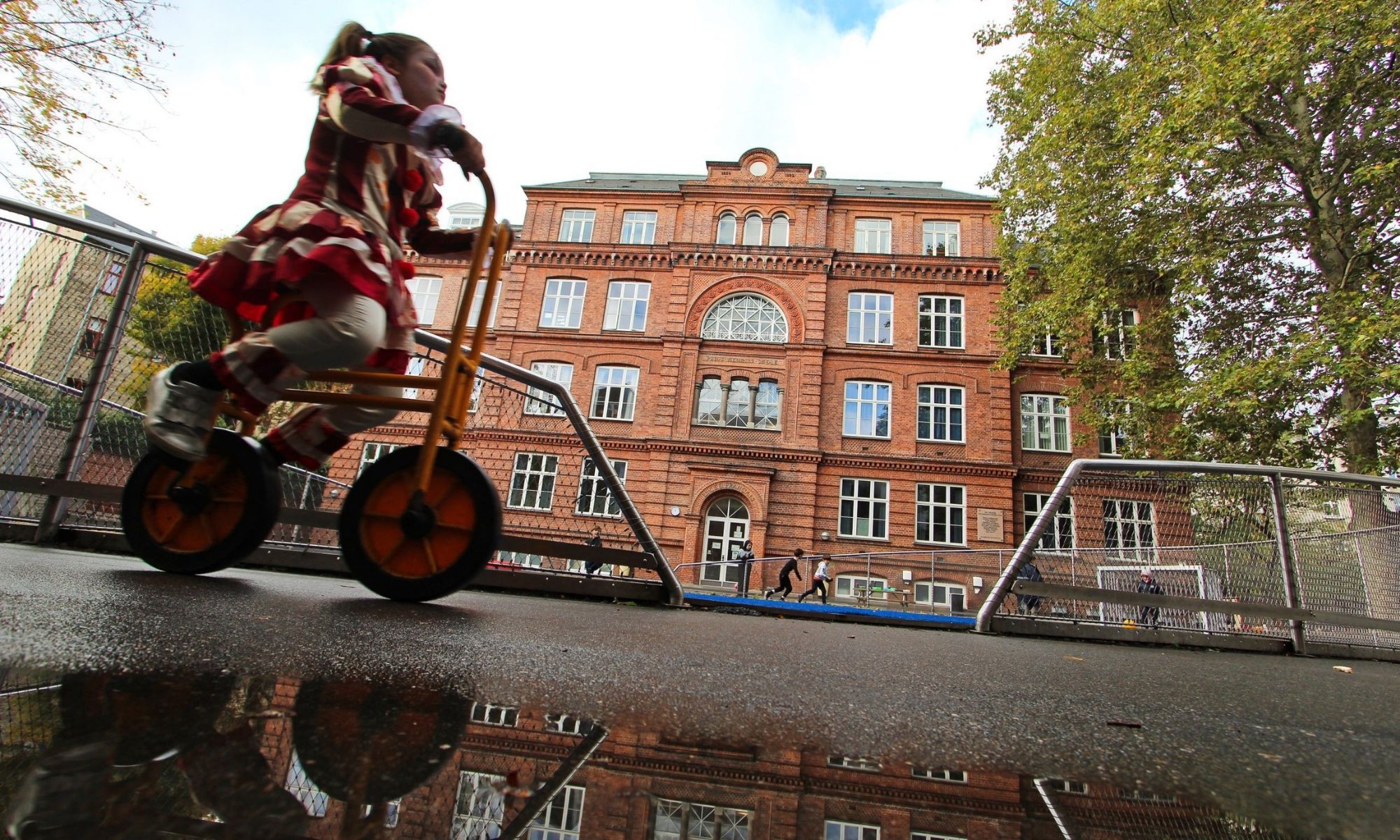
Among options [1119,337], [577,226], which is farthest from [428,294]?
[1119,337]

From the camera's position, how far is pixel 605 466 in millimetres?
4414

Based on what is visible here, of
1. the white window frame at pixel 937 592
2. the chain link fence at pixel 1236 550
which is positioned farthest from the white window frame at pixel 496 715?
the white window frame at pixel 937 592

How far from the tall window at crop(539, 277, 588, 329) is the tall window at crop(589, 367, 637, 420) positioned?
2.31 meters

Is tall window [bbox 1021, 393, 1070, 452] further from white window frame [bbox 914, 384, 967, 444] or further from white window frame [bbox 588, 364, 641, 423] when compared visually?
white window frame [bbox 588, 364, 641, 423]

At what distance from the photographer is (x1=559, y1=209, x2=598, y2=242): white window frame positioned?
25.8m

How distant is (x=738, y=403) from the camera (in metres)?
22.6

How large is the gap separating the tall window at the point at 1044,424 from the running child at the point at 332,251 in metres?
22.5

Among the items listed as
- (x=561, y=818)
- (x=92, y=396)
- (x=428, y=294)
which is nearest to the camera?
(x=561, y=818)

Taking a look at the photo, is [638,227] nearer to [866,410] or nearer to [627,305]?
[627,305]

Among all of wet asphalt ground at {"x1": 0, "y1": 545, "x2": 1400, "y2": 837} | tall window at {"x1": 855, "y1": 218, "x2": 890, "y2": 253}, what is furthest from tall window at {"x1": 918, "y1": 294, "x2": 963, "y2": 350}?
wet asphalt ground at {"x1": 0, "y1": 545, "x2": 1400, "y2": 837}

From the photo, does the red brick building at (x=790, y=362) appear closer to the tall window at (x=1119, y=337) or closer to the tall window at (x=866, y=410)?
the tall window at (x=866, y=410)

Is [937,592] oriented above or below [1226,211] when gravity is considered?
below

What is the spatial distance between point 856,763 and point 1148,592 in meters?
5.21

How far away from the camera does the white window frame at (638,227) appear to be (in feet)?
83.2
